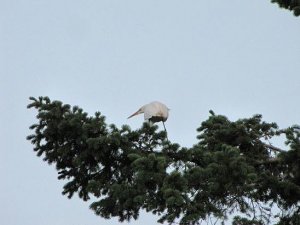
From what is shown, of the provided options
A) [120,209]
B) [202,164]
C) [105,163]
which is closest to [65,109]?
[105,163]

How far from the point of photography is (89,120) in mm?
8367

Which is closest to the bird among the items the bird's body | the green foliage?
the bird's body

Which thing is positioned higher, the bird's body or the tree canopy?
the bird's body

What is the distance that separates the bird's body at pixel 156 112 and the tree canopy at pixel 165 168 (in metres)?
0.99

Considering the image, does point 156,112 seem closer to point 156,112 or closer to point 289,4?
point 156,112

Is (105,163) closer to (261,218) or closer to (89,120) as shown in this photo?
(89,120)

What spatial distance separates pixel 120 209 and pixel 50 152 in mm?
1596

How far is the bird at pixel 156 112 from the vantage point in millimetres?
10562

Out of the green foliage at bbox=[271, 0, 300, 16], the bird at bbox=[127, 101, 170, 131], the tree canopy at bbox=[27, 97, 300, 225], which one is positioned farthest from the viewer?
the bird at bbox=[127, 101, 170, 131]

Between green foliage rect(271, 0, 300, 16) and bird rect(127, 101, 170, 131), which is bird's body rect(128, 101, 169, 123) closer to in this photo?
bird rect(127, 101, 170, 131)

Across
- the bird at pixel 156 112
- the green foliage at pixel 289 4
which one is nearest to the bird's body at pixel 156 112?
the bird at pixel 156 112

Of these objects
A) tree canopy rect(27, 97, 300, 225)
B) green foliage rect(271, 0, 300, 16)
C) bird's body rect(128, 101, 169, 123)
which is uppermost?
green foliage rect(271, 0, 300, 16)

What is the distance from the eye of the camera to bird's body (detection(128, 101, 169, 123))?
416 inches

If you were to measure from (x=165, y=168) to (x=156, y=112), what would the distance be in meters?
3.23
